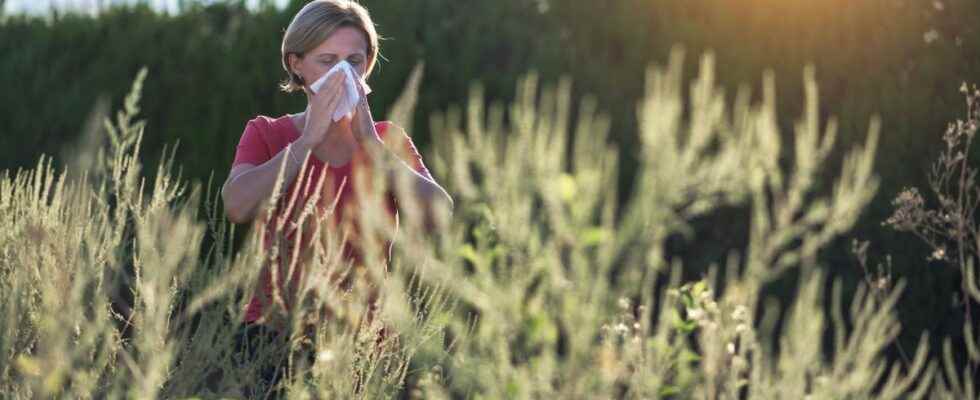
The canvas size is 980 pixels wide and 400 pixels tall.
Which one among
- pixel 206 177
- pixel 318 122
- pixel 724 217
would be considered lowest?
pixel 318 122

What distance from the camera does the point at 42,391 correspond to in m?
2.65

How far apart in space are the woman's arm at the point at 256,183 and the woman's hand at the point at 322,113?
22mm

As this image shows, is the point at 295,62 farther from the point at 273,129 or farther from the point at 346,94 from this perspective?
the point at 346,94

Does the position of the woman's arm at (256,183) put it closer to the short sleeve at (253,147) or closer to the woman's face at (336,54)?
the short sleeve at (253,147)

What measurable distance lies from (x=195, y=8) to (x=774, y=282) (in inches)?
147

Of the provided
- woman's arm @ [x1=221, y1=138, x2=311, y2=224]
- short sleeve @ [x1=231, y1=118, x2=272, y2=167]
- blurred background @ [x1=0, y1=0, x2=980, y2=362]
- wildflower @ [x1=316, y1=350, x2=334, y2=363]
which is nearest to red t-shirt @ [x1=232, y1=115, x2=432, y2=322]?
short sleeve @ [x1=231, y1=118, x2=272, y2=167]

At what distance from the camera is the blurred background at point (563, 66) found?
20.3 ft

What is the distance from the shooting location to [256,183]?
10.8ft

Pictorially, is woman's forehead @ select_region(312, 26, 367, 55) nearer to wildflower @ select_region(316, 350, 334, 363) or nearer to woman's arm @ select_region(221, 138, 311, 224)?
woman's arm @ select_region(221, 138, 311, 224)

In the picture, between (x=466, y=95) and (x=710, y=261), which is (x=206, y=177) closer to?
(x=466, y=95)

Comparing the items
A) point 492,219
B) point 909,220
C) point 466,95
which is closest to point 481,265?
point 492,219

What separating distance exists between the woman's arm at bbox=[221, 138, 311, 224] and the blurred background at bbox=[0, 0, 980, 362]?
339 centimetres

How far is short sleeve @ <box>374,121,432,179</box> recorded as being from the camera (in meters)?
3.54

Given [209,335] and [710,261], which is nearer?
[209,335]
